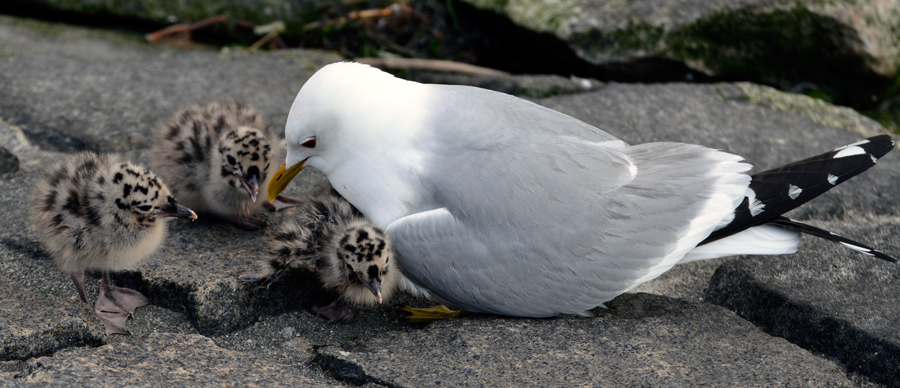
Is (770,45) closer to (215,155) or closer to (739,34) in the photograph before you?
(739,34)

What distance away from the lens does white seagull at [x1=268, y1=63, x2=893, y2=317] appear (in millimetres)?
2746

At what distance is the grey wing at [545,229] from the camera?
2.74 metres

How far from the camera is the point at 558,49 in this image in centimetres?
524

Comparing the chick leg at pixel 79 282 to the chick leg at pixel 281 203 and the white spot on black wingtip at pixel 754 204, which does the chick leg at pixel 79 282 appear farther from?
the white spot on black wingtip at pixel 754 204

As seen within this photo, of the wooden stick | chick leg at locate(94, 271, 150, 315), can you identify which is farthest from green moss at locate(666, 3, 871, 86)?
chick leg at locate(94, 271, 150, 315)

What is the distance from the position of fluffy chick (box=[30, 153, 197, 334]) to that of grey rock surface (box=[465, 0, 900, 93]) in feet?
10.0

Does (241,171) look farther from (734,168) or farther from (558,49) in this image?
(558,49)

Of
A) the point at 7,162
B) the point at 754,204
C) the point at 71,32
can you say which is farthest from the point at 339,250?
the point at 71,32

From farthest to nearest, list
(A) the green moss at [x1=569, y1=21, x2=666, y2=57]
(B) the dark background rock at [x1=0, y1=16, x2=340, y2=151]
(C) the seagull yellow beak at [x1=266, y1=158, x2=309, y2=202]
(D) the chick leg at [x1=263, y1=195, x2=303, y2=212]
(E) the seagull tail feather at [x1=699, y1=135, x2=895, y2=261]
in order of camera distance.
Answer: (A) the green moss at [x1=569, y1=21, x2=666, y2=57] → (B) the dark background rock at [x1=0, y1=16, x2=340, y2=151] → (D) the chick leg at [x1=263, y1=195, x2=303, y2=212] → (C) the seagull yellow beak at [x1=266, y1=158, x2=309, y2=202] → (E) the seagull tail feather at [x1=699, y1=135, x2=895, y2=261]

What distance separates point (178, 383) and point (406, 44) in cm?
403

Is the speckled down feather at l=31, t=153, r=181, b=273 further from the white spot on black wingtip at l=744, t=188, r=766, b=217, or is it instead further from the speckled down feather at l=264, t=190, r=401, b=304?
the white spot on black wingtip at l=744, t=188, r=766, b=217

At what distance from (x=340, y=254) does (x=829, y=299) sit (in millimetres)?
1777

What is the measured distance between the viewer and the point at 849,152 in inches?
118

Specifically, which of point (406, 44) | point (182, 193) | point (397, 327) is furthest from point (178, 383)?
point (406, 44)
